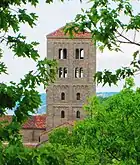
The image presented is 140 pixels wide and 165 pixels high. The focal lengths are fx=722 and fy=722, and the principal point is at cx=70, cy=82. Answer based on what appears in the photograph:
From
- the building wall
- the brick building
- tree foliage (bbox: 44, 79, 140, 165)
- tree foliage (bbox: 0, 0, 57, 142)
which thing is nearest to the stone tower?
the brick building

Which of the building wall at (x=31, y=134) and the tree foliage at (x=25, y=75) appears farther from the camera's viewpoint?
the building wall at (x=31, y=134)

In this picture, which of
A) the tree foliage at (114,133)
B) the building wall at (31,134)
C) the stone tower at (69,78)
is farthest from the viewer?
the building wall at (31,134)

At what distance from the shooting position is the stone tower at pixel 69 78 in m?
70.9

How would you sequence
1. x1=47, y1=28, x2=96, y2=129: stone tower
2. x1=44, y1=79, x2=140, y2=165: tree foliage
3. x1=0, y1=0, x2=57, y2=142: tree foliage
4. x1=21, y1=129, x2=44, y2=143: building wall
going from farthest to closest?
1. x1=21, y1=129, x2=44, y2=143: building wall
2. x1=47, y1=28, x2=96, y2=129: stone tower
3. x1=44, y1=79, x2=140, y2=165: tree foliage
4. x1=0, y1=0, x2=57, y2=142: tree foliage

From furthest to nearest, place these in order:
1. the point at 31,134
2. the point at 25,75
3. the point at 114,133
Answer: the point at 31,134, the point at 114,133, the point at 25,75

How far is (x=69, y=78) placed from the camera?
73.0 m

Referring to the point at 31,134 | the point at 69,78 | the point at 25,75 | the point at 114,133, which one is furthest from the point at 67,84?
the point at 25,75

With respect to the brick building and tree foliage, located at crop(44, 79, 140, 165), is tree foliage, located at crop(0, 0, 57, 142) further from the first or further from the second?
the brick building

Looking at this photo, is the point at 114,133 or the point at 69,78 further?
the point at 69,78

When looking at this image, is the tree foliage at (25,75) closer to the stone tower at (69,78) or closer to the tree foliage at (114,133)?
the tree foliage at (114,133)

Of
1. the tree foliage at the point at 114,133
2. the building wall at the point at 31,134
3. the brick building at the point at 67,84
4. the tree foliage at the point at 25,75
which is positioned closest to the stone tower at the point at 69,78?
the brick building at the point at 67,84

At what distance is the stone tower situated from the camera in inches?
2793

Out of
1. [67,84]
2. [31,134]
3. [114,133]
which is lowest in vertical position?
[31,134]

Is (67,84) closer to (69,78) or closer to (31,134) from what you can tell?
(69,78)
